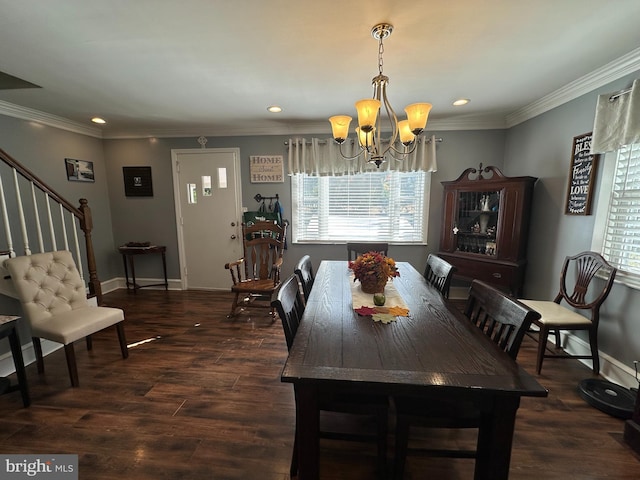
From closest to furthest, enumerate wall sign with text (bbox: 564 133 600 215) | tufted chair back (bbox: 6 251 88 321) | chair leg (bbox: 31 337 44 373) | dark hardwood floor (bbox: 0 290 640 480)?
dark hardwood floor (bbox: 0 290 640 480), tufted chair back (bbox: 6 251 88 321), chair leg (bbox: 31 337 44 373), wall sign with text (bbox: 564 133 600 215)

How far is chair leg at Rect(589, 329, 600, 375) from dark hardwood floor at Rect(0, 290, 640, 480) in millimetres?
97

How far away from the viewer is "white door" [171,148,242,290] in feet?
12.1

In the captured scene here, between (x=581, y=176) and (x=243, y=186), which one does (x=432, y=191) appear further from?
(x=243, y=186)

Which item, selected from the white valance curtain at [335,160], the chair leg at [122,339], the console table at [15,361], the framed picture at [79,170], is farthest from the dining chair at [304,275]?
the framed picture at [79,170]

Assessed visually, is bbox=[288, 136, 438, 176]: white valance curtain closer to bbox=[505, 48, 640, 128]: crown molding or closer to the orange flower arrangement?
bbox=[505, 48, 640, 128]: crown molding

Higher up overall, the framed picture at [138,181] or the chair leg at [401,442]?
the framed picture at [138,181]

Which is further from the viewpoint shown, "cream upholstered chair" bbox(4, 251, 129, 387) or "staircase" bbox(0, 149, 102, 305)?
"staircase" bbox(0, 149, 102, 305)

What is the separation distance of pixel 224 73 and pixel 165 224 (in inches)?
103

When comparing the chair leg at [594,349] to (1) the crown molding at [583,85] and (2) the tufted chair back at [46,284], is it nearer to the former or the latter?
(1) the crown molding at [583,85]

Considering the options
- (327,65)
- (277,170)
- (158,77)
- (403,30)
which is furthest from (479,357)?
(277,170)

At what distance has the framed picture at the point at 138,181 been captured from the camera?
3807 mm

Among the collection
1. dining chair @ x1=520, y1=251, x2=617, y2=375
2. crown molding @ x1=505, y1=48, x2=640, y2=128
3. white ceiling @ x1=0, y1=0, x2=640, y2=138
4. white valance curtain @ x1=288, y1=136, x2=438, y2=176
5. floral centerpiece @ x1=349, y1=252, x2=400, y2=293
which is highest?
white ceiling @ x1=0, y1=0, x2=640, y2=138

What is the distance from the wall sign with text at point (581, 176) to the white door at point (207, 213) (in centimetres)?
365

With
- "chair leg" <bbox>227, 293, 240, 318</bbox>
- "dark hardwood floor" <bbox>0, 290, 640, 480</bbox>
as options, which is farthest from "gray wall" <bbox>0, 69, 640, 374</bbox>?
"chair leg" <bbox>227, 293, 240, 318</bbox>
